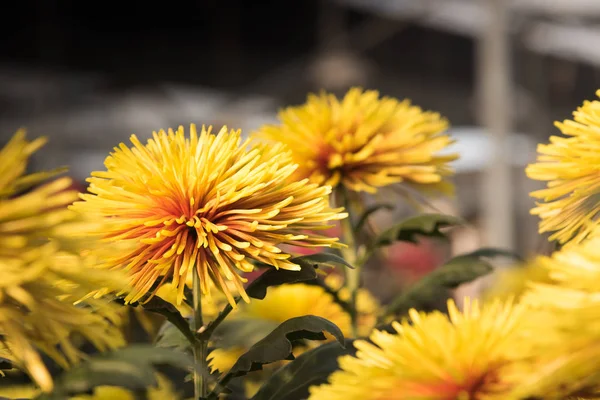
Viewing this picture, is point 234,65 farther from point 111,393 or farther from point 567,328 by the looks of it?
point 567,328

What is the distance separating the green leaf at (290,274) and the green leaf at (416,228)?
0.13 m

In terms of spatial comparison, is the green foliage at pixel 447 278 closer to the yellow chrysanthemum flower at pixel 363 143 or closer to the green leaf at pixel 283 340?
the yellow chrysanthemum flower at pixel 363 143

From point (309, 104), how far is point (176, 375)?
8.1 inches

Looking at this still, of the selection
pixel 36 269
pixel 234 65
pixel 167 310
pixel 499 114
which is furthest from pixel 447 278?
pixel 234 65

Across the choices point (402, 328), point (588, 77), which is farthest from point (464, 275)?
point (588, 77)

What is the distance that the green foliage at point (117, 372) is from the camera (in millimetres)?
286

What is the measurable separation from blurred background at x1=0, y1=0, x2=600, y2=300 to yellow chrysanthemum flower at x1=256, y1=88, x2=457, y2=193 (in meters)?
4.17

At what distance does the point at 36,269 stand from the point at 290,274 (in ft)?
0.52

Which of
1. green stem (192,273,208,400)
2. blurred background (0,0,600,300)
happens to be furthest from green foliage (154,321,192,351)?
blurred background (0,0,600,300)

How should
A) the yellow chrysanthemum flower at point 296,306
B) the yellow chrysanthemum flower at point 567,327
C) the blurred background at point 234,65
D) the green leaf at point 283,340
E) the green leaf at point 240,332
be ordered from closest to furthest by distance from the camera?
the yellow chrysanthemum flower at point 567,327 < the green leaf at point 283,340 < the green leaf at point 240,332 < the yellow chrysanthemum flower at point 296,306 < the blurred background at point 234,65

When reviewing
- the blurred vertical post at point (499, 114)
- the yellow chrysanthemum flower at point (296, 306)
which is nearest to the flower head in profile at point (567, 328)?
the yellow chrysanthemum flower at point (296, 306)

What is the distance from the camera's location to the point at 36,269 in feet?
0.89

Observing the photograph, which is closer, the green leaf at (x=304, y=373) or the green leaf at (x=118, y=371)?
the green leaf at (x=118, y=371)

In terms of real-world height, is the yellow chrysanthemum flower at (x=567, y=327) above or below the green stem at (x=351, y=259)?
below
